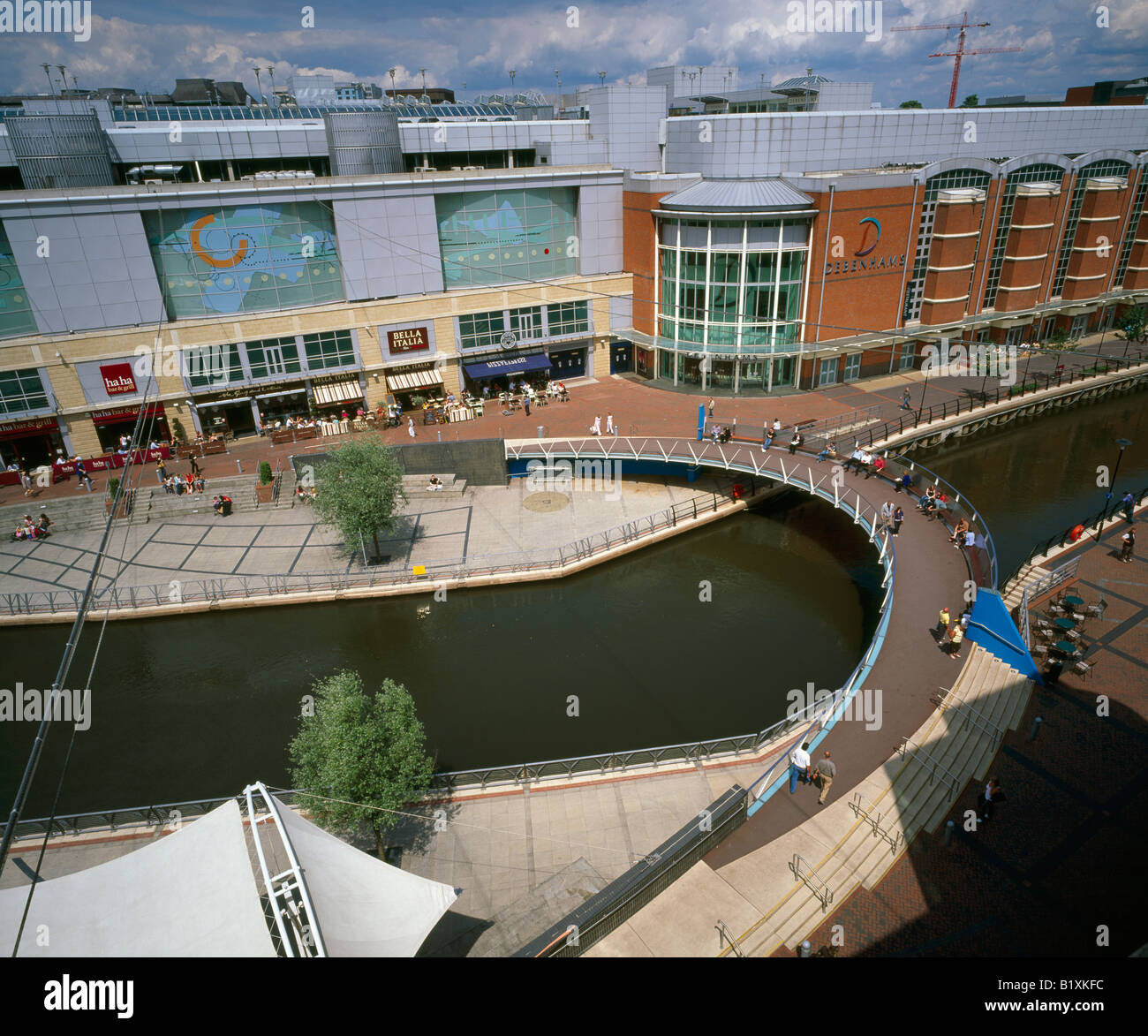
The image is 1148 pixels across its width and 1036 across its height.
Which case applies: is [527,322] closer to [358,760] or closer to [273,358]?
[273,358]

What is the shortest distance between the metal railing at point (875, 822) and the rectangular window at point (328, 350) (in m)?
35.2

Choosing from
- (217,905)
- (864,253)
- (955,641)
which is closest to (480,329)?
(864,253)

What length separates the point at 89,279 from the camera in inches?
1375

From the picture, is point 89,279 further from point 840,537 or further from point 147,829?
point 840,537

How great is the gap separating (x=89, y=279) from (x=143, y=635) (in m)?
19.0

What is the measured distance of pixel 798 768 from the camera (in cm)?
1691

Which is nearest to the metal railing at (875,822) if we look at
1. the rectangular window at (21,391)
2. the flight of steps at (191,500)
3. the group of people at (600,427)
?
the group of people at (600,427)

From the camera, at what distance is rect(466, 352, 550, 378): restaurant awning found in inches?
1730

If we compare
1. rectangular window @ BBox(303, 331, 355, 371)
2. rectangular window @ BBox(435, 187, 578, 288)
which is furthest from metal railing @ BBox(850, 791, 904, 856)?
rectangular window @ BBox(435, 187, 578, 288)

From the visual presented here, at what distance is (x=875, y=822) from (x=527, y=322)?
3606 centimetres

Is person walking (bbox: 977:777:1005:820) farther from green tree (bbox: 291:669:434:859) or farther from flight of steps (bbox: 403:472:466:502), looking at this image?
flight of steps (bbox: 403:472:466:502)

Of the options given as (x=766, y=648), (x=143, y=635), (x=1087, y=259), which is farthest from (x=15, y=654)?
(x=1087, y=259)

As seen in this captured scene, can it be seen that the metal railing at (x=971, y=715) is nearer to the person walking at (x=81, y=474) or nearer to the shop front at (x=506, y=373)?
the shop front at (x=506, y=373)

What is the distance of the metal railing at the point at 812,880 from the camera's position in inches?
570
